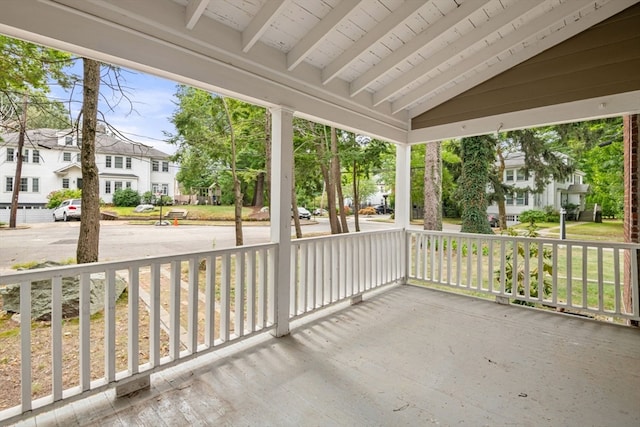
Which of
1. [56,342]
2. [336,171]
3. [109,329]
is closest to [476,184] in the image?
[336,171]

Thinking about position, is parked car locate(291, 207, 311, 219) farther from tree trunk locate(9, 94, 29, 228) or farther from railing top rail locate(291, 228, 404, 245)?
tree trunk locate(9, 94, 29, 228)

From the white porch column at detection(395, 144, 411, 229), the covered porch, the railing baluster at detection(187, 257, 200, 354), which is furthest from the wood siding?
the railing baluster at detection(187, 257, 200, 354)

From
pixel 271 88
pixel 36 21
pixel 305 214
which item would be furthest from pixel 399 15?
pixel 305 214

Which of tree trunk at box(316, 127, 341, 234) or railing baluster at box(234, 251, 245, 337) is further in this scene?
tree trunk at box(316, 127, 341, 234)

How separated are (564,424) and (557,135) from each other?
7.32m

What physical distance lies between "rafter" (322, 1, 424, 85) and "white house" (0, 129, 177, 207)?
215cm

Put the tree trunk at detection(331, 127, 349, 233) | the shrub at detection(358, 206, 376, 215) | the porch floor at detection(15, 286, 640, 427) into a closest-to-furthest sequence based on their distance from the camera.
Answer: the porch floor at detection(15, 286, 640, 427)
the tree trunk at detection(331, 127, 349, 233)
the shrub at detection(358, 206, 376, 215)

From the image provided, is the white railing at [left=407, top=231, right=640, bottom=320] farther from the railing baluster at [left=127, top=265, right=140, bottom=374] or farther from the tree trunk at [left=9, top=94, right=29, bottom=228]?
the tree trunk at [left=9, top=94, right=29, bottom=228]

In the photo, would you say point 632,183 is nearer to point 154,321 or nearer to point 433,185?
point 433,185

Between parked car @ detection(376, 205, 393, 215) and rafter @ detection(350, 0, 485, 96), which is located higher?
rafter @ detection(350, 0, 485, 96)

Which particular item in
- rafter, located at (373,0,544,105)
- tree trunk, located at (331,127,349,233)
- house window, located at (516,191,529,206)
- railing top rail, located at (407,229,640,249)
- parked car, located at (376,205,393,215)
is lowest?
railing top rail, located at (407,229,640,249)

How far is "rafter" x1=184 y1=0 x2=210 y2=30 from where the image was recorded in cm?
202

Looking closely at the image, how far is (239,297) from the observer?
2.73 m

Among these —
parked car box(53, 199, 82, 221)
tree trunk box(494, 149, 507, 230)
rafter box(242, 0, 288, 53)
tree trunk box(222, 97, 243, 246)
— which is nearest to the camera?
rafter box(242, 0, 288, 53)
